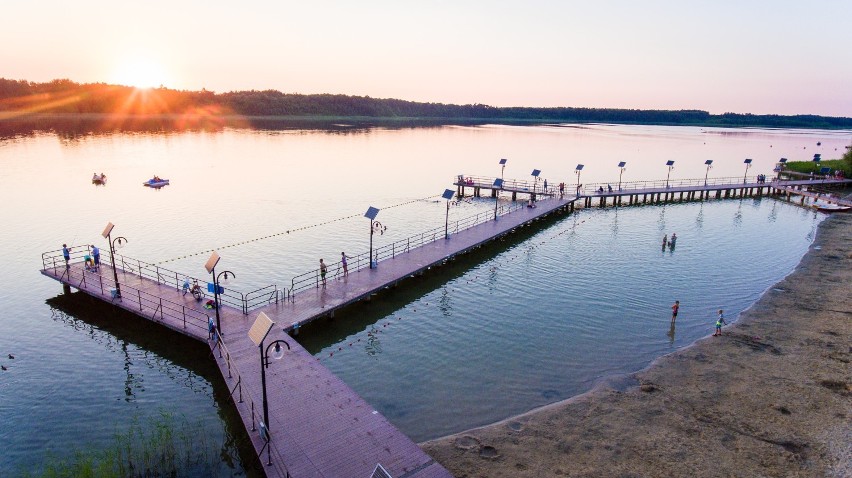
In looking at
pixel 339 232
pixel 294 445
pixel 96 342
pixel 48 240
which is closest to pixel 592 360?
pixel 294 445

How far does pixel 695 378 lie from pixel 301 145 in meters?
110

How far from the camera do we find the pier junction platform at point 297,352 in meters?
14.9

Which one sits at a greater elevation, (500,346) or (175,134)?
(175,134)

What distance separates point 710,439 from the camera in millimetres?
17266

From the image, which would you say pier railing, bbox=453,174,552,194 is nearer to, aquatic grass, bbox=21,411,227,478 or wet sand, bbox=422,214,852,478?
wet sand, bbox=422,214,852,478

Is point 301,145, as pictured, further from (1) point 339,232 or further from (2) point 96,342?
(2) point 96,342

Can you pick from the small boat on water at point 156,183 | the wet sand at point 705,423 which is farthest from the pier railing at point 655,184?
the small boat on water at point 156,183

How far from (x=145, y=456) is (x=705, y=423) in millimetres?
19162

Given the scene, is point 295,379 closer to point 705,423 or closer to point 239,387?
point 239,387

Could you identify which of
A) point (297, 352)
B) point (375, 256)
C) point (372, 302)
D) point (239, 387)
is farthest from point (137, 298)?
point (375, 256)

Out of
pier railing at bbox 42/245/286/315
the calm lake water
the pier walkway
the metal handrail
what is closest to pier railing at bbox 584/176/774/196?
the calm lake water

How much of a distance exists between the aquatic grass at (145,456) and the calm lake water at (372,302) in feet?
Result: 1.22

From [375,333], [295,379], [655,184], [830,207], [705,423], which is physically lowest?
[375,333]

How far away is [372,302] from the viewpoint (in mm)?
30078
